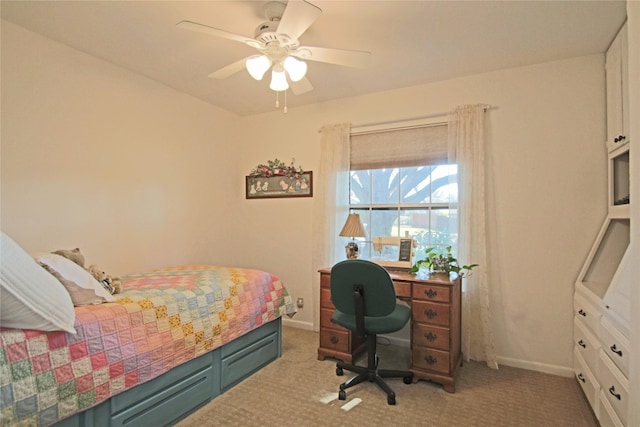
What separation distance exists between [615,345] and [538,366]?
113cm

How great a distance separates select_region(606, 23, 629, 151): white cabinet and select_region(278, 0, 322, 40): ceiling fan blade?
1.95 meters

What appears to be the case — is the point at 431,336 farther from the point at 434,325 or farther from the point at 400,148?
the point at 400,148

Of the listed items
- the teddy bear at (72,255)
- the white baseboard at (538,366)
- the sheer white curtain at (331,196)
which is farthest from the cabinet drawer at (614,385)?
the teddy bear at (72,255)

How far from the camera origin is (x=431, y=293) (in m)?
2.53

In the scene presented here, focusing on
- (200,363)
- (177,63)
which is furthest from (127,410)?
(177,63)

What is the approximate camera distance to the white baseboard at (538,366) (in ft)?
8.66

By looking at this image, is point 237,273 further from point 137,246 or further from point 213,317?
point 137,246

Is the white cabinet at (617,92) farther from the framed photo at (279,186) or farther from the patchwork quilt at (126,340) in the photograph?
the patchwork quilt at (126,340)

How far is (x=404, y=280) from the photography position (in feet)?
8.55

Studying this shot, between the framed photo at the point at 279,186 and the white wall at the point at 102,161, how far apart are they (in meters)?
0.47

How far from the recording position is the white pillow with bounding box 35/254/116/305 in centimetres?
174

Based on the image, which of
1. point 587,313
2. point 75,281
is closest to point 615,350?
point 587,313

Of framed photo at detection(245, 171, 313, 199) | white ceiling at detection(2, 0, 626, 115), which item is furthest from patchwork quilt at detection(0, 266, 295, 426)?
white ceiling at detection(2, 0, 626, 115)

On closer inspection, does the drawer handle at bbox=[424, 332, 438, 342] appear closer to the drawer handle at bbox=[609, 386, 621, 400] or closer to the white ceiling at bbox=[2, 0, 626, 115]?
the drawer handle at bbox=[609, 386, 621, 400]
